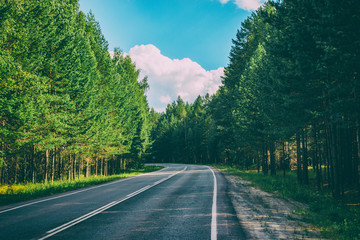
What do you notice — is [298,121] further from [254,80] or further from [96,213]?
[96,213]

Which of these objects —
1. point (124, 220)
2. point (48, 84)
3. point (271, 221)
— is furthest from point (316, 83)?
point (48, 84)

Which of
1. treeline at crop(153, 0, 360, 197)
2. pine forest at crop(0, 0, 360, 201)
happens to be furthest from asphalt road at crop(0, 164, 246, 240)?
treeline at crop(153, 0, 360, 197)

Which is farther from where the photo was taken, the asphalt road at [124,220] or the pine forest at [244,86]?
the pine forest at [244,86]

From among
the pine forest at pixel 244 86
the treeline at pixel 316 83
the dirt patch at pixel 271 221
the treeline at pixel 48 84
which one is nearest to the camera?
the dirt patch at pixel 271 221

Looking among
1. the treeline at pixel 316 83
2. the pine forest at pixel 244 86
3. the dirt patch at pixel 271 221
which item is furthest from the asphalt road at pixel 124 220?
the treeline at pixel 316 83

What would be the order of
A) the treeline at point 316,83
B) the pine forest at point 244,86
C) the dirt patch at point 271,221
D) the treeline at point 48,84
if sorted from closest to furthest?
the dirt patch at point 271,221 → the treeline at point 316,83 → the pine forest at point 244,86 → the treeline at point 48,84

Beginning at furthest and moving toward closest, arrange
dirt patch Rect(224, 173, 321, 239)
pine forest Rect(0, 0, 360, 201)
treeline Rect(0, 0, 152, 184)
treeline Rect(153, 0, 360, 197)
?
treeline Rect(0, 0, 152, 184)
pine forest Rect(0, 0, 360, 201)
treeline Rect(153, 0, 360, 197)
dirt patch Rect(224, 173, 321, 239)

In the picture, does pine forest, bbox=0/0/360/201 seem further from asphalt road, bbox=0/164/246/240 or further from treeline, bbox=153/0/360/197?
asphalt road, bbox=0/164/246/240

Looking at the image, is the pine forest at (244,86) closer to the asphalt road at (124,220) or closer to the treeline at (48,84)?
the treeline at (48,84)

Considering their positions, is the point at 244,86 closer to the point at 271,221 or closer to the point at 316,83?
the point at 316,83

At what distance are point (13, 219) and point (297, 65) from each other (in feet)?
42.2

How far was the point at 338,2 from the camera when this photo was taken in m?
7.76

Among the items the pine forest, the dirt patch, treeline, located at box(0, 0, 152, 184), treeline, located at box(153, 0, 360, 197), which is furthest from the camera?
treeline, located at box(0, 0, 152, 184)

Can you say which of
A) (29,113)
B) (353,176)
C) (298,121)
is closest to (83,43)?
(29,113)
